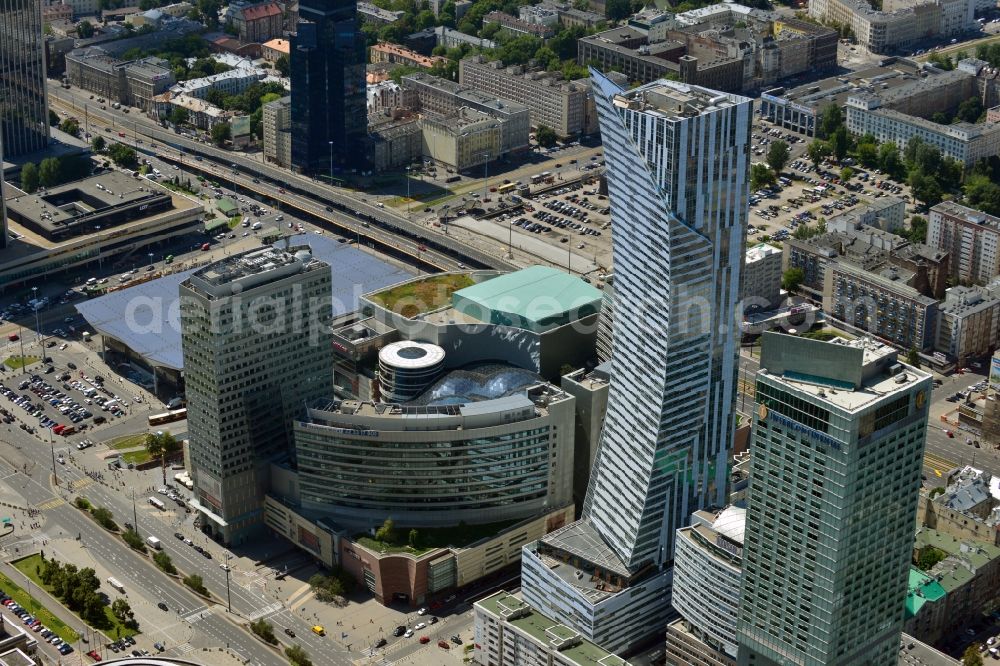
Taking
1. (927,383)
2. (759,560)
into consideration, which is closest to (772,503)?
(759,560)

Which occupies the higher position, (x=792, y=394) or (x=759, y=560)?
(x=792, y=394)

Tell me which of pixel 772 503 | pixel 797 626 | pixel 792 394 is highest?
pixel 792 394

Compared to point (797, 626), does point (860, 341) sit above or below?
above

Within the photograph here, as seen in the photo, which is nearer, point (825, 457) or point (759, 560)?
point (825, 457)

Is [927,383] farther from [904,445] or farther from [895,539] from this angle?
[895,539]

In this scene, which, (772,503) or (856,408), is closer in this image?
(856,408)

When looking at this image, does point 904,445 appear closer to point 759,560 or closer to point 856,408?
point 856,408
